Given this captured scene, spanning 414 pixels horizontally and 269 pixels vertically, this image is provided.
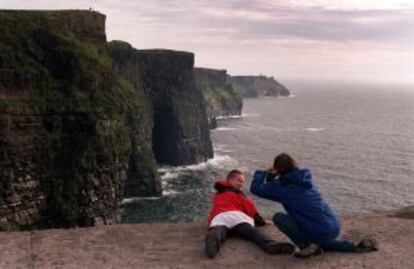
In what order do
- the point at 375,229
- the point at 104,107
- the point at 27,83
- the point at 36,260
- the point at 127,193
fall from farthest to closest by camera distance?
the point at 127,193, the point at 104,107, the point at 27,83, the point at 375,229, the point at 36,260

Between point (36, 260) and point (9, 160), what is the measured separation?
50.4 metres

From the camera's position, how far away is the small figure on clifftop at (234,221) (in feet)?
39.8

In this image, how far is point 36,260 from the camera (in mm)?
11672

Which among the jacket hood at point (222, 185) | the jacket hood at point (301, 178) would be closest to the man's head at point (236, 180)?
the jacket hood at point (222, 185)

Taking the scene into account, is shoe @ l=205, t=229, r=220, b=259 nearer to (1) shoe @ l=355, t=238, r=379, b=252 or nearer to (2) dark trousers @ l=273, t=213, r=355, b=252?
(2) dark trousers @ l=273, t=213, r=355, b=252

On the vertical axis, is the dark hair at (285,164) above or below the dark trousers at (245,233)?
above

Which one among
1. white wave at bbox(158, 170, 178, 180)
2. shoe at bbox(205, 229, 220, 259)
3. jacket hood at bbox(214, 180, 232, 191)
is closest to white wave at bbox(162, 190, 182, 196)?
white wave at bbox(158, 170, 178, 180)

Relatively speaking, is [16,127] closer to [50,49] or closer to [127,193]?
[50,49]

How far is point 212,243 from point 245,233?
997 mm

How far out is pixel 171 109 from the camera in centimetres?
12800

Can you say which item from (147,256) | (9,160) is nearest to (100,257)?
(147,256)

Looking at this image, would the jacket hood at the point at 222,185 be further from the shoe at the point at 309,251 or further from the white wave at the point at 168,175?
the white wave at the point at 168,175

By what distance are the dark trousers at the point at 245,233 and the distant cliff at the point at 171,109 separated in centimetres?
11039

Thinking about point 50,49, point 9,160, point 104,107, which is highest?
point 50,49
